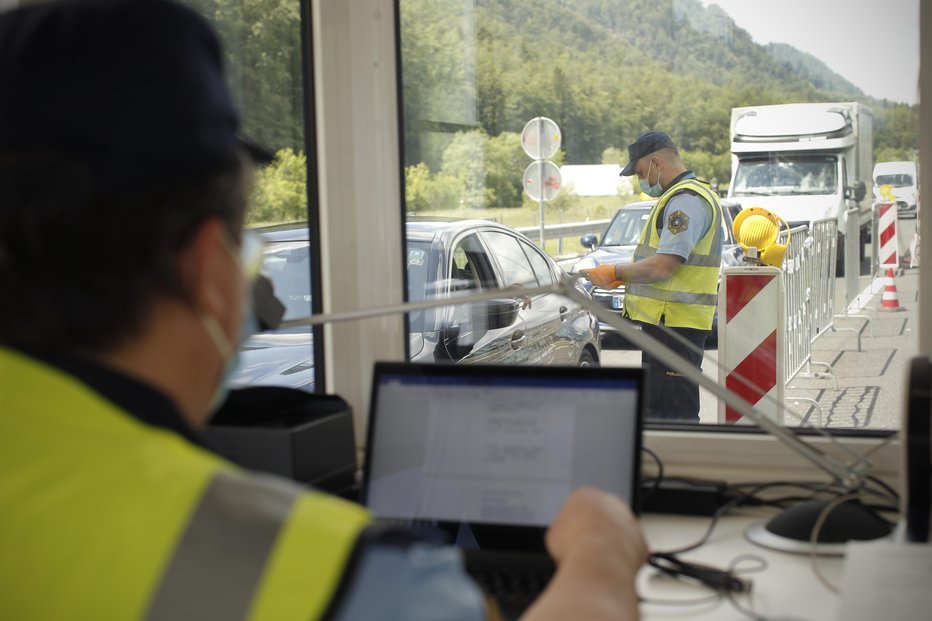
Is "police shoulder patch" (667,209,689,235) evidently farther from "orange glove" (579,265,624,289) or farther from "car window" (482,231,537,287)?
"car window" (482,231,537,287)

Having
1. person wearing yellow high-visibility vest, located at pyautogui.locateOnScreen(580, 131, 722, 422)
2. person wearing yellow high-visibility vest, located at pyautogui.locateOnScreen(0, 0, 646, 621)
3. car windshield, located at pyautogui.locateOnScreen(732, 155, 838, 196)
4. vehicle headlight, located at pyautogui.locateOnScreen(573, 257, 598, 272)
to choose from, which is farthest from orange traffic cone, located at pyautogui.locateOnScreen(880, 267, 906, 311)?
person wearing yellow high-visibility vest, located at pyautogui.locateOnScreen(0, 0, 646, 621)

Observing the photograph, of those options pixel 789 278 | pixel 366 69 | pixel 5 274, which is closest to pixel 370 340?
pixel 366 69

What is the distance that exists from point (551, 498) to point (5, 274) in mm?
954

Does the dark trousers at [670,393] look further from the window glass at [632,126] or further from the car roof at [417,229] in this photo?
the car roof at [417,229]

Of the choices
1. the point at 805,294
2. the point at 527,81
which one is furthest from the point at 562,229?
the point at 805,294

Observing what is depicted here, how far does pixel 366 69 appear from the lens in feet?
6.37

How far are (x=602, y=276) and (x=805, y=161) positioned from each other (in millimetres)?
721

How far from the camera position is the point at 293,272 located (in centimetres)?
204

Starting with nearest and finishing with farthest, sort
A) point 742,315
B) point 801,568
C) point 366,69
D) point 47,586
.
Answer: point 47,586, point 801,568, point 366,69, point 742,315

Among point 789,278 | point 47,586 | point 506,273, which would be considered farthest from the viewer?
point 789,278

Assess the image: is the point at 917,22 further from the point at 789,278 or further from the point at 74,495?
the point at 789,278

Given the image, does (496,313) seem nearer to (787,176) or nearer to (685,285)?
(685,285)

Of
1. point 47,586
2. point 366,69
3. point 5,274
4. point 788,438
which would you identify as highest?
point 366,69

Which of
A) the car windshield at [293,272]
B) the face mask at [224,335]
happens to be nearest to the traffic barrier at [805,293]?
the car windshield at [293,272]
